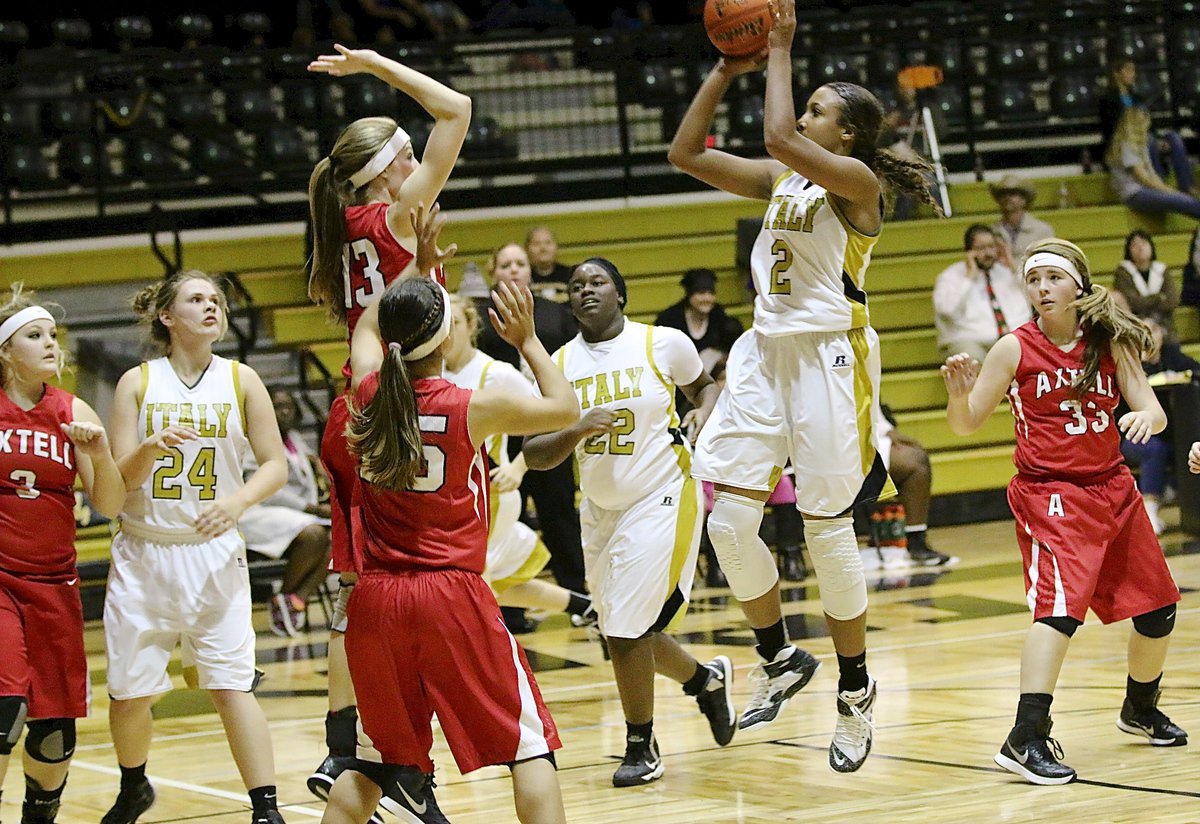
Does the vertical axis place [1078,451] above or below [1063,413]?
below

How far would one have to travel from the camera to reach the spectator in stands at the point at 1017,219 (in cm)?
1238

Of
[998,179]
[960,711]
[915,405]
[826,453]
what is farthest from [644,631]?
[998,179]

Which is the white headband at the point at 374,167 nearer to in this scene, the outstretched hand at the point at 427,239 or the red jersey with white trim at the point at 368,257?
the red jersey with white trim at the point at 368,257

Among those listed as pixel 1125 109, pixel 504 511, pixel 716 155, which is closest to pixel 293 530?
pixel 504 511

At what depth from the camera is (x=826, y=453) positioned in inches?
206

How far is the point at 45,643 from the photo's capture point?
15.7ft

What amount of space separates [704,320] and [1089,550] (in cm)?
552

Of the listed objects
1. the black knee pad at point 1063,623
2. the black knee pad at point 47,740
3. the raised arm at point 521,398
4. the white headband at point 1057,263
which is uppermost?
the white headband at point 1057,263

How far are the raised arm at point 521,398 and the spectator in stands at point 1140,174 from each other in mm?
10662

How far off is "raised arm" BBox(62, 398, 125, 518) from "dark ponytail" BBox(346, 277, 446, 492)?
112 centimetres

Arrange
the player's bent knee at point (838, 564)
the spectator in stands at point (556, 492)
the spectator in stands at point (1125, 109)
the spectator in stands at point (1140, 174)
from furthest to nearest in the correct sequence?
the spectator in stands at point (1125, 109) < the spectator in stands at point (1140, 174) < the spectator in stands at point (556, 492) < the player's bent knee at point (838, 564)

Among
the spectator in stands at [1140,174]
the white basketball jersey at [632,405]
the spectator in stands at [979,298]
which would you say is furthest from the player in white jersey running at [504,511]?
the spectator in stands at [1140,174]

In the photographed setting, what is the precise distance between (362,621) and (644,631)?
5.72 feet

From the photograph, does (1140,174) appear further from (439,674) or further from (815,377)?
(439,674)
